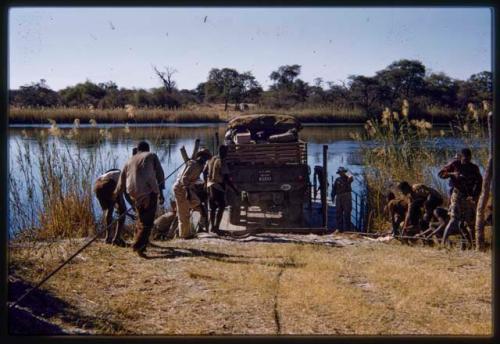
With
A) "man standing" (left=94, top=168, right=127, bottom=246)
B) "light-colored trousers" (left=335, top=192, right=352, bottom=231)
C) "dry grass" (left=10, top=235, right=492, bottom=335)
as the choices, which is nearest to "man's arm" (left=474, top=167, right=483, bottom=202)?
"dry grass" (left=10, top=235, right=492, bottom=335)

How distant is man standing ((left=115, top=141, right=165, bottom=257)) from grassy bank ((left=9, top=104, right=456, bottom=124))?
6.79 meters

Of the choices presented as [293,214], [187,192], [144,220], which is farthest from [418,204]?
[144,220]

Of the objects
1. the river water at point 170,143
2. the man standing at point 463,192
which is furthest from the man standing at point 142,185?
the man standing at point 463,192

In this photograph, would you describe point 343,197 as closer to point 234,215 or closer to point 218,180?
point 234,215

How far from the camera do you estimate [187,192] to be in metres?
11.2

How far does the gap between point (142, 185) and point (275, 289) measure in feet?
9.02

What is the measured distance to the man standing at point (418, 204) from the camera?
1046cm

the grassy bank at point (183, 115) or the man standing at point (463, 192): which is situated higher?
the grassy bank at point (183, 115)

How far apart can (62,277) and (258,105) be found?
28.4m

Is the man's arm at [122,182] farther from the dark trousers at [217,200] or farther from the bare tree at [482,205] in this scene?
the bare tree at [482,205]

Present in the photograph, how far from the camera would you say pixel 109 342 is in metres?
5.10

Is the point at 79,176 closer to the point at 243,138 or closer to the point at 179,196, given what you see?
the point at 179,196

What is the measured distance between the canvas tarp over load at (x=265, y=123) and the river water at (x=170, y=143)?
3.67 feet

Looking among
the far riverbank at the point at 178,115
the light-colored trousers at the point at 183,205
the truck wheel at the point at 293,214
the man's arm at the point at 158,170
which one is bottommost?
the truck wheel at the point at 293,214
